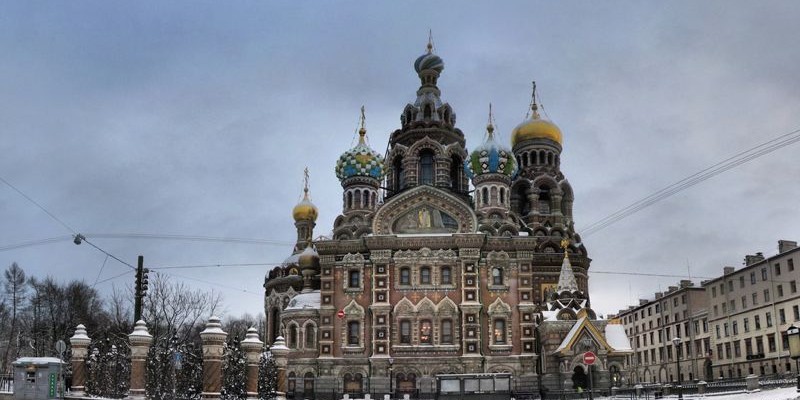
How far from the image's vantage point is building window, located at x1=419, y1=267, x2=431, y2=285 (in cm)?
5347

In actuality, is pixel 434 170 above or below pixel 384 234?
above

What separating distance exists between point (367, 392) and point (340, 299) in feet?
21.1

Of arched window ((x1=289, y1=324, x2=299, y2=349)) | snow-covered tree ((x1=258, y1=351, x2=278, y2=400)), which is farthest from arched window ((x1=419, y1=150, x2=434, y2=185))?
snow-covered tree ((x1=258, y1=351, x2=278, y2=400))

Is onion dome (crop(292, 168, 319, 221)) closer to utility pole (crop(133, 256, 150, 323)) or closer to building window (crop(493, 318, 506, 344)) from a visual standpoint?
building window (crop(493, 318, 506, 344))

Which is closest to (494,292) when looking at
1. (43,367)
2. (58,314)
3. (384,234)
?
(384,234)

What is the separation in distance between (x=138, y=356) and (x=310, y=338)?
26.9 meters

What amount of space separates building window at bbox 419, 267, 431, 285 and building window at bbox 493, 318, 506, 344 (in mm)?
5210

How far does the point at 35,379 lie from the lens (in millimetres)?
30938

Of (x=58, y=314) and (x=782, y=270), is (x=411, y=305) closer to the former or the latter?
(x=782, y=270)

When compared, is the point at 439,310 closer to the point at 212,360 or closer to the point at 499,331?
the point at 499,331

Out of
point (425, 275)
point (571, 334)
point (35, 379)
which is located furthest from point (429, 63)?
point (35, 379)

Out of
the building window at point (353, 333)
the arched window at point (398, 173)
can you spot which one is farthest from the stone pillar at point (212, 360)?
the arched window at point (398, 173)

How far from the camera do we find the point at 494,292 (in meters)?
53.3

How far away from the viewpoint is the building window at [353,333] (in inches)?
2101
